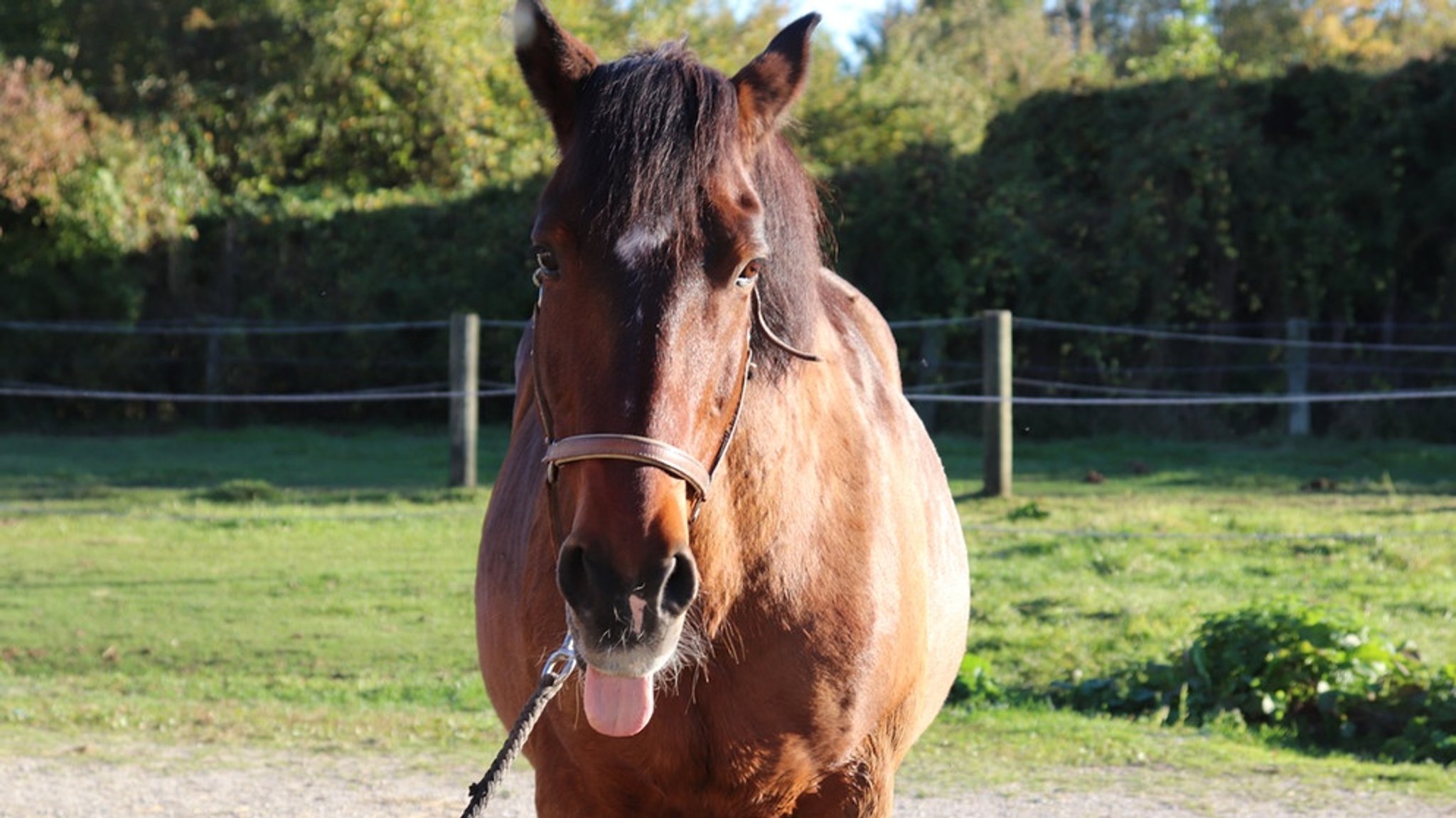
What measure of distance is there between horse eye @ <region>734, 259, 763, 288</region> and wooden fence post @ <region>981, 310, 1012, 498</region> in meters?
8.37

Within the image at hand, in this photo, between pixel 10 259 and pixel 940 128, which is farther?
pixel 940 128

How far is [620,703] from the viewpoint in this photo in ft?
6.88

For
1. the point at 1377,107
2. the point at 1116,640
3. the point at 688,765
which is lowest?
the point at 1116,640

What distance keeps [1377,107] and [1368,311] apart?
189 cm

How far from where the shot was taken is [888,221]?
1517cm

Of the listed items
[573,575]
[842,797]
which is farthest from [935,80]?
[573,575]

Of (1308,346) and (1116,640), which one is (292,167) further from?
(1116,640)

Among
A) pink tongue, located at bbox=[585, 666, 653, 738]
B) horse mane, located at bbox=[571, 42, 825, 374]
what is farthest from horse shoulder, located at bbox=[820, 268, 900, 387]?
pink tongue, located at bbox=[585, 666, 653, 738]

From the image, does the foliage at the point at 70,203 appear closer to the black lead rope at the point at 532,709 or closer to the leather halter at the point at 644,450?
the black lead rope at the point at 532,709

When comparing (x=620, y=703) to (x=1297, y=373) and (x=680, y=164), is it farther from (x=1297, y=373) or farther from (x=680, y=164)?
(x=1297, y=373)

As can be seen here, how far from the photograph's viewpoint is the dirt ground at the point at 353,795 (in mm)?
4840

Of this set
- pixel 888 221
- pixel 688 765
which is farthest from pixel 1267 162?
pixel 688 765

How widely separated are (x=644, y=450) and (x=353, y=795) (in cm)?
361

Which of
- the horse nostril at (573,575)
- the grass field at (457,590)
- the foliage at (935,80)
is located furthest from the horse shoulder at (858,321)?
A: the foliage at (935,80)
